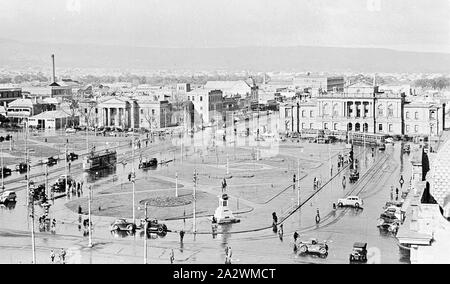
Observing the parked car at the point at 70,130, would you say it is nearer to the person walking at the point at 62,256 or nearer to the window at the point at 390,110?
the window at the point at 390,110

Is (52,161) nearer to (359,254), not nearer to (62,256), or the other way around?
(62,256)

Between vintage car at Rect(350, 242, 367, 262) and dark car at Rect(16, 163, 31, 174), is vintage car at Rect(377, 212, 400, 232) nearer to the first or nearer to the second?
vintage car at Rect(350, 242, 367, 262)

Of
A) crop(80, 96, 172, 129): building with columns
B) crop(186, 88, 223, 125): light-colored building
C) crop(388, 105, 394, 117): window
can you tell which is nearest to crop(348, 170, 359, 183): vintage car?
crop(388, 105, 394, 117): window

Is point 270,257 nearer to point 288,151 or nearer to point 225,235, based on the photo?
point 225,235

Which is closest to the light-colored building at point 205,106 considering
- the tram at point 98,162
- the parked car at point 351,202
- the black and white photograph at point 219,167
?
the black and white photograph at point 219,167

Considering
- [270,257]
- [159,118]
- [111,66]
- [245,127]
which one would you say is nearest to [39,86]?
[111,66]
